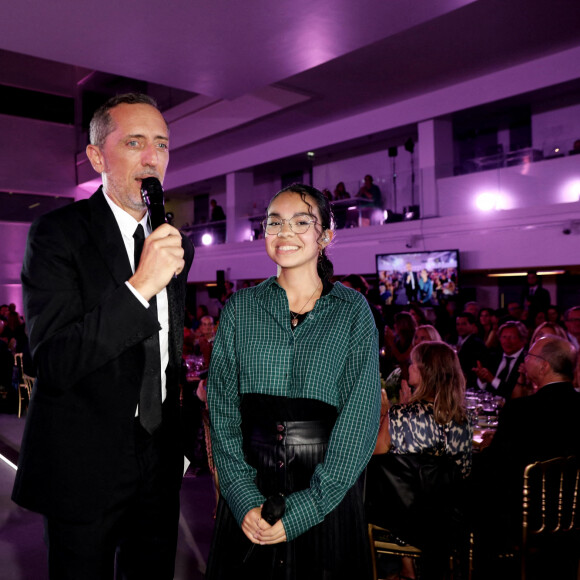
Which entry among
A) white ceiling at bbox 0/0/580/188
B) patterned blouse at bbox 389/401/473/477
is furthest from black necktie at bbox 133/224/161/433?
white ceiling at bbox 0/0/580/188

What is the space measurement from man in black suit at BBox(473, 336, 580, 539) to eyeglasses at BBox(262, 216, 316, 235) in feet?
5.29

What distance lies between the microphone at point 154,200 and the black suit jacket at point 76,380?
0.50 ft

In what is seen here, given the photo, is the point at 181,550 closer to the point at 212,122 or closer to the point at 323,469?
the point at 323,469

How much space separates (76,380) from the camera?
1.20 meters

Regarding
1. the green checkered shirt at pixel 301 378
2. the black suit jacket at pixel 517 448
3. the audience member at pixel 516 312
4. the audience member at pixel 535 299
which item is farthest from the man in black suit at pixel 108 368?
the audience member at pixel 516 312

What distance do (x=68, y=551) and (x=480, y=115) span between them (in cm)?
1203

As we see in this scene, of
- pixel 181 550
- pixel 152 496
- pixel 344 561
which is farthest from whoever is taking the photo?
pixel 181 550

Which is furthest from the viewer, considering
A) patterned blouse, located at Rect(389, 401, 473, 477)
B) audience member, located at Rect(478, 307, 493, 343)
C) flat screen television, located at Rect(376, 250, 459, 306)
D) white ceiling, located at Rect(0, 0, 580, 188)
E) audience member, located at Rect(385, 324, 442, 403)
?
flat screen television, located at Rect(376, 250, 459, 306)

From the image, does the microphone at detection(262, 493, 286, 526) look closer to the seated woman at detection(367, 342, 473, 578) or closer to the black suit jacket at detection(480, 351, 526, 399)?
the seated woman at detection(367, 342, 473, 578)

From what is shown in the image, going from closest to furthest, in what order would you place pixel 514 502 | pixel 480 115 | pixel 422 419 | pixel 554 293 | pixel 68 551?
pixel 68 551, pixel 514 502, pixel 422 419, pixel 554 293, pixel 480 115

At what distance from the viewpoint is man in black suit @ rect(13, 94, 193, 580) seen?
121cm

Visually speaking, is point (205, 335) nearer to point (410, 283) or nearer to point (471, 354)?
point (471, 354)

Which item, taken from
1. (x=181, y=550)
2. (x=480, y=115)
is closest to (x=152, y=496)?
(x=181, y=550)

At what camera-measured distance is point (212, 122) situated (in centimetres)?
1288
